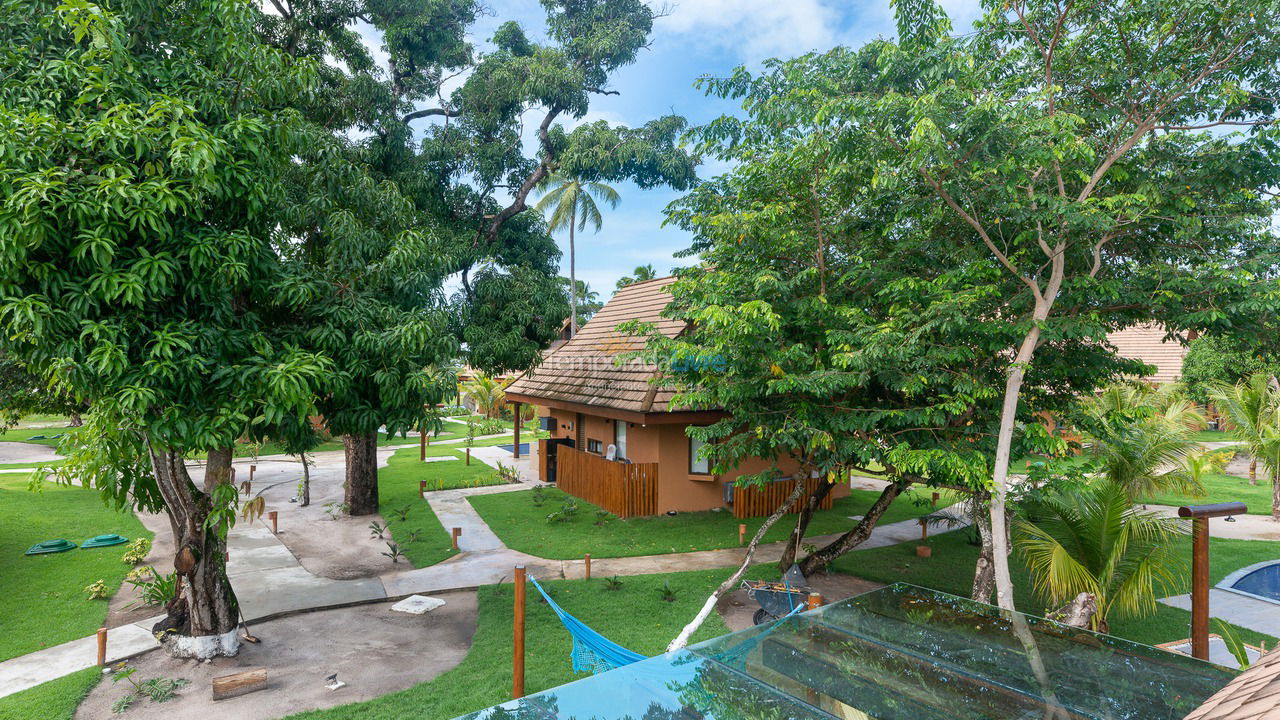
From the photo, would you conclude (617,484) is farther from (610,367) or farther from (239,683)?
(239,683)

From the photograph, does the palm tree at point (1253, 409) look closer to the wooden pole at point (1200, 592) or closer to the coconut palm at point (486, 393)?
the wooden pole at point (1200, 592)

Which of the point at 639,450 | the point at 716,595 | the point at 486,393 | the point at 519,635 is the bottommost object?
the point at 519,635

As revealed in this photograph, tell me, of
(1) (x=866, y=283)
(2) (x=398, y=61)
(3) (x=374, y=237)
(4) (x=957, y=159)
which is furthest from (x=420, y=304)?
(2) (x=398, y=61)

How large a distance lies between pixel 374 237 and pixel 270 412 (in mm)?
3099

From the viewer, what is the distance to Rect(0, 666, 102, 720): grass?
6293 mm

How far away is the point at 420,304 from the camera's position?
8977 mm

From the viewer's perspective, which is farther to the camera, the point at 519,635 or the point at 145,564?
the point at 145,564

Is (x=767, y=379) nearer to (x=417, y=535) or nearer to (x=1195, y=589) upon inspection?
(x=1195, y=589)

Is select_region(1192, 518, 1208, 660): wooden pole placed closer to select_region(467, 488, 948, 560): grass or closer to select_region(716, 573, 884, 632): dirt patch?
select_region(716, 573, 884, 632): dirt patch

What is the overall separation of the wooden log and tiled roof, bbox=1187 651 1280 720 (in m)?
8.01

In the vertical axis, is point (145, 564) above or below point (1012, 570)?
above

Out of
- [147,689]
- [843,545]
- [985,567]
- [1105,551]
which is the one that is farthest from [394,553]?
[1105,551]

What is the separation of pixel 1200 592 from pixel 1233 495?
1623cm

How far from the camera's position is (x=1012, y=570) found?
11.5 metres
